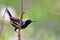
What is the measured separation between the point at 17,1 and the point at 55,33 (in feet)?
2.09

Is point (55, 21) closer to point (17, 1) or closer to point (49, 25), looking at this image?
point (49, 25)

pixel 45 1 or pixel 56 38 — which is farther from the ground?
pixel 45 1

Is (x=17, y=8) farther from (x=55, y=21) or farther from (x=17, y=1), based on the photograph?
(x=55, y=21)

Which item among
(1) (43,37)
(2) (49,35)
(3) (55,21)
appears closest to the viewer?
(1) (43,37)

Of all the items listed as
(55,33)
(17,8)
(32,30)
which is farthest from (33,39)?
(17,8)

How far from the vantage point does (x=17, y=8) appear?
10.0 feet

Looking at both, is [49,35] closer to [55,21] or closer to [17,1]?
[55,21]

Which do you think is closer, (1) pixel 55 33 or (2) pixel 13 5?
(1) pixel 55 33

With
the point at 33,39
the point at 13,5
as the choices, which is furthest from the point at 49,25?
the point at 13,5

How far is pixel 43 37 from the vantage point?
247 cm

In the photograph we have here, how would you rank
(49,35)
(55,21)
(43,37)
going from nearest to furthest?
(43,37), (49,35), (55,21)

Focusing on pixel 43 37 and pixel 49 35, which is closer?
pixel 43 37

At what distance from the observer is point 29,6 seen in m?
3.11

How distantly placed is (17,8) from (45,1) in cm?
32
